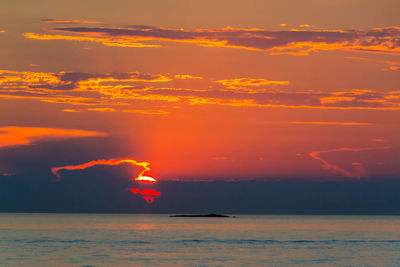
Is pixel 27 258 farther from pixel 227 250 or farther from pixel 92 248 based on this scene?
pixel 227 250

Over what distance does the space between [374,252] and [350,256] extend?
29.6 feet

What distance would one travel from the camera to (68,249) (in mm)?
104500

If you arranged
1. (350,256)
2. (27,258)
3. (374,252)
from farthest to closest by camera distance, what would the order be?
(374,252) → (350,256) → (27,258)

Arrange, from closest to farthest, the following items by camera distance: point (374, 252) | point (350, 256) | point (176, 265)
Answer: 1. point (176, 265)
2. point (350, 256)
3. point (374, 252)

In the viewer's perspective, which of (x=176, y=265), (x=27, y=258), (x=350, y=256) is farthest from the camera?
(x=350, y=256)

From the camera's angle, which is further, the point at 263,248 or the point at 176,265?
the point at 263,248

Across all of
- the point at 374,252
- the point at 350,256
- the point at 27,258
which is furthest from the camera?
the point at 374,252

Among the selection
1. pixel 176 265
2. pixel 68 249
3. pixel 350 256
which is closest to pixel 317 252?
pixel 350 256

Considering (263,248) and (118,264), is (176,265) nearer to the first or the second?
(118,264)

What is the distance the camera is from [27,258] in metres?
89.1

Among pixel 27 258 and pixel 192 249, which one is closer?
pixel 27 258

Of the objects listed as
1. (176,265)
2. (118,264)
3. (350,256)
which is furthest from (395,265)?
(118,264)

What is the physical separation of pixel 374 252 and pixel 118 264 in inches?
1734

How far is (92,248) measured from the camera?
108 metres
